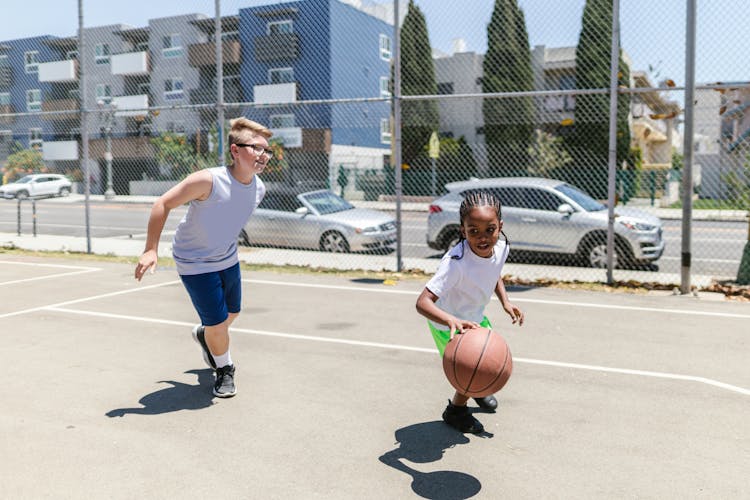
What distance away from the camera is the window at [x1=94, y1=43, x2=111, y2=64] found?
1861 inches

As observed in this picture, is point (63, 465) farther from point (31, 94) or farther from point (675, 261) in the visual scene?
point (31, 94)

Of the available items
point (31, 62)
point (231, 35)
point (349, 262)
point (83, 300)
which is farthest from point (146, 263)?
point (31, 62)

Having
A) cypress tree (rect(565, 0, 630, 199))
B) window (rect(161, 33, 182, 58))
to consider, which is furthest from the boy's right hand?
window (rect(161, 33, 182, 58))

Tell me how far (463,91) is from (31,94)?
28.7 meters

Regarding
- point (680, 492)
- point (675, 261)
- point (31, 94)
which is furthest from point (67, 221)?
point (31, 94)

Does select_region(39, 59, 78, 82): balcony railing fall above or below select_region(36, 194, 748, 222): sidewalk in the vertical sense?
above

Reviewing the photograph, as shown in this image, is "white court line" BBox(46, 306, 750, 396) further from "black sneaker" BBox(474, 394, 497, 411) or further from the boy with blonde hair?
the boy with blonde hair

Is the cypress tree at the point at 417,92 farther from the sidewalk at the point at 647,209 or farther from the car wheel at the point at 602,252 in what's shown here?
the car wheel at the point at 602,252

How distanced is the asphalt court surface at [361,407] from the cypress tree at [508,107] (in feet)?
93.0

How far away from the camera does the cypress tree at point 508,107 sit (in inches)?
1391

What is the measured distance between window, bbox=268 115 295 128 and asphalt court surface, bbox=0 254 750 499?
3031 cm

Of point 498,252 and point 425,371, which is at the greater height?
point 498,252

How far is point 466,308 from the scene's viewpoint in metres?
4.16

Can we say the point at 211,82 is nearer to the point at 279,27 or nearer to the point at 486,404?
the point at 279,27
